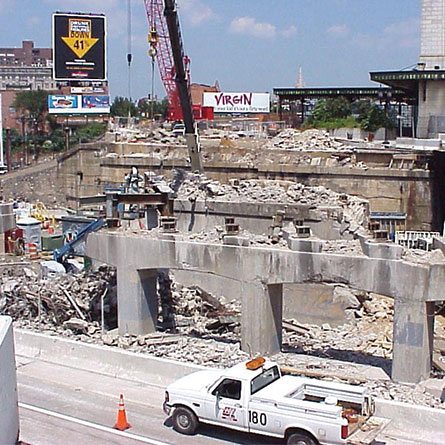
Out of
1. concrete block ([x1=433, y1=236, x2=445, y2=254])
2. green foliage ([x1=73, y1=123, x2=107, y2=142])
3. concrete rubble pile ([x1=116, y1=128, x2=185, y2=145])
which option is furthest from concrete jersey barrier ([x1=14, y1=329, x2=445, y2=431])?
green foliage ([x1=73, y1=123, x2=107, y2=142])

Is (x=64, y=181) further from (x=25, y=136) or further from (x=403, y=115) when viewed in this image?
(x=25, y=136)

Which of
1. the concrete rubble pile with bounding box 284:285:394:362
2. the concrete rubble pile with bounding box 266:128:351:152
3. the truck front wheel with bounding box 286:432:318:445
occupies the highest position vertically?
the concrete rubble pile with bounding box 266:128:351:152

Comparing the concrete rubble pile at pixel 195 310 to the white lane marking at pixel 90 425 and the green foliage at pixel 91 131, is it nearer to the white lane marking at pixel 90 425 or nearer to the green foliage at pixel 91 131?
the white lane marking at pixel 90 425

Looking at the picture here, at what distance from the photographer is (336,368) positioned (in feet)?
64.4

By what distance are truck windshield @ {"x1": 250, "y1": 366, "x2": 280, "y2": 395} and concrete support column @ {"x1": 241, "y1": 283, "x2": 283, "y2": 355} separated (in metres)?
6.26

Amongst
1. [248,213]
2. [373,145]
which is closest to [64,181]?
[373,145]

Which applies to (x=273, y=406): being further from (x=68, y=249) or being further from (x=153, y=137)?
(x=153, y=137)

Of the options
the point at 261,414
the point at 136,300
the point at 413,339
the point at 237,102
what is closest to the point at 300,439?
the point at 261,414

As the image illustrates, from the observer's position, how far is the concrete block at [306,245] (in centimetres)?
1983

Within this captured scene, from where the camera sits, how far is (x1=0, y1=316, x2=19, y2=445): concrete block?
11492 mm

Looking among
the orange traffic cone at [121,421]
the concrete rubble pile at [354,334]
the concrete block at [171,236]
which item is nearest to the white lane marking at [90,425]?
the orange traffic cone at [121,421]

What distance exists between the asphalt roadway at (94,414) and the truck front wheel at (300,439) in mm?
760

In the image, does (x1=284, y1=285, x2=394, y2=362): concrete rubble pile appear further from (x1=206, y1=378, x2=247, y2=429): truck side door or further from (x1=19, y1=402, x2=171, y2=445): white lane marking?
(x1=19, y1=402, x2=171, y2=445): white lane marking

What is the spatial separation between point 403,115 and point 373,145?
25.2 meters
